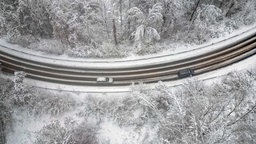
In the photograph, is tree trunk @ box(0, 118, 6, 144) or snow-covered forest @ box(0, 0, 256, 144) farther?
tree trunk @ box(0, 118, 6, 144)

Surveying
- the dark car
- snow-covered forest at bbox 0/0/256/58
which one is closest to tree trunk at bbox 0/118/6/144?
snow-covered forest at bbox 0/0/256/58

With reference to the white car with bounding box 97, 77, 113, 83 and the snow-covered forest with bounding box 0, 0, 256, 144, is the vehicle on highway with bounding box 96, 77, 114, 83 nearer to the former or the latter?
the white car with bounding box 97, 77, 113, 83

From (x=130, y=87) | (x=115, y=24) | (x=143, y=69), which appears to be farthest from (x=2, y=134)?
(x=115, y=24)

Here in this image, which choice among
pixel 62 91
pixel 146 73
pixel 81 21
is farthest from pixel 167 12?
pixel 62 91

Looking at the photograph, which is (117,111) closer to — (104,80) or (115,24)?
(104,80)

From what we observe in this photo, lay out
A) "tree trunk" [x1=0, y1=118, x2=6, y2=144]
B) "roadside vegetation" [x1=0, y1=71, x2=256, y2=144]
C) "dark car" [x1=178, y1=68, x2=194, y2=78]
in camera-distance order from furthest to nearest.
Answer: "dark car" [x1=178, y1=68, x2=194, y2=78], "tree trunk" [x1=0, y1=118, x2=6, y2=144], "roadside vegetation" [x1=0, y1=71, x2=256, y2=144]

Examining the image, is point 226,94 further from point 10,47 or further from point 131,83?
point 10,47

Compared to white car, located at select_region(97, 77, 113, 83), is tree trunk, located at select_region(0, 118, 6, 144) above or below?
below
